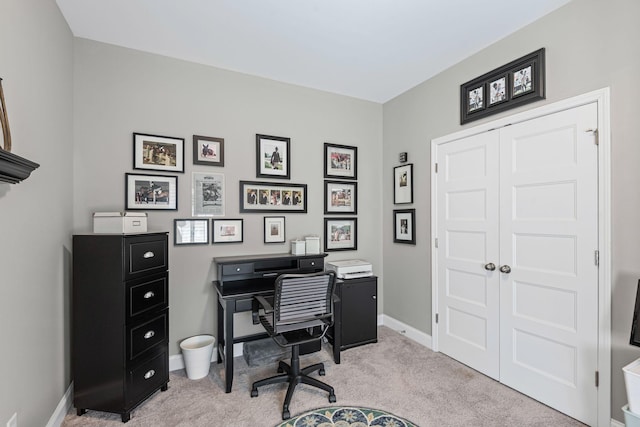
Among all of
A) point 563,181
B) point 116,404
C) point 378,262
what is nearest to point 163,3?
point 116,404

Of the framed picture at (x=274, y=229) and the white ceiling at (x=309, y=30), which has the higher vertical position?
the white ceiling at (x=309, y=30)

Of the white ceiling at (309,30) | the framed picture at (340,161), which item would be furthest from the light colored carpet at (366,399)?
the white ceiling at (309,30)

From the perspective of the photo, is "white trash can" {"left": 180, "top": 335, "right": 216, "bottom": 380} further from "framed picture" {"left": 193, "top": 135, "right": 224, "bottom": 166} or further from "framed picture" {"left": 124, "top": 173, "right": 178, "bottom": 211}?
"framed picture" {"left": 193, "top": 135, "right": 224, "bottom": 166}

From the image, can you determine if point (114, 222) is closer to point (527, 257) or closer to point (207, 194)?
point (207, 194)

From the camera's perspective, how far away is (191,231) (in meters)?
2.86

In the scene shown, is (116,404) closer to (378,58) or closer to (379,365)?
(379,365)

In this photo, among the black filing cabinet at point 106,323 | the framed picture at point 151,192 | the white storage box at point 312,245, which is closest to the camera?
the black filing cabinet at point 106,323

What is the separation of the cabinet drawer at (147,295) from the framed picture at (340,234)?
1748 mm

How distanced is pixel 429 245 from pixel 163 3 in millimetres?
3079

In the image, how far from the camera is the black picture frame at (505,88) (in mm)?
2256

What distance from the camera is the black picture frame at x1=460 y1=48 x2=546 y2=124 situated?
7.40 feet

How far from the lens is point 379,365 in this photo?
2.82 m

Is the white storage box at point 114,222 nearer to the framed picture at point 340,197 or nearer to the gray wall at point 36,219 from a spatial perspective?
the gray wall at point 36,219

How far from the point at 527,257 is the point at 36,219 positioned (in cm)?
332
